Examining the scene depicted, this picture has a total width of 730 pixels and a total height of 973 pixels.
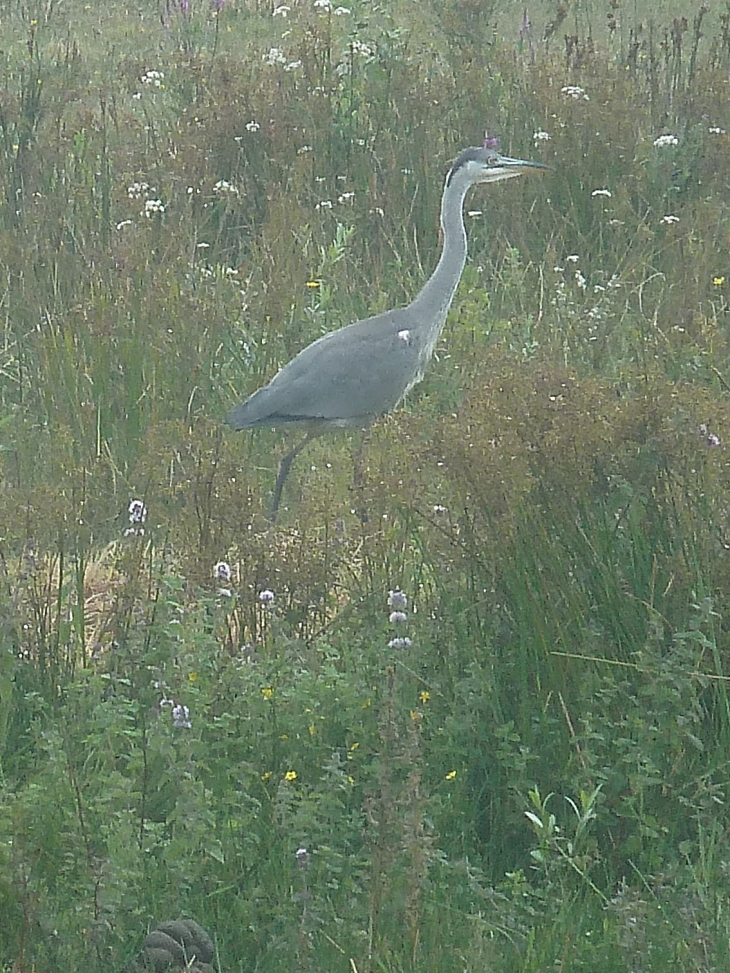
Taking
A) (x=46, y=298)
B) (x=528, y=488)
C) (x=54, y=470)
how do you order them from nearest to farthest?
(x=528, y=488), (x=54, y=470), (x=46, y=298)

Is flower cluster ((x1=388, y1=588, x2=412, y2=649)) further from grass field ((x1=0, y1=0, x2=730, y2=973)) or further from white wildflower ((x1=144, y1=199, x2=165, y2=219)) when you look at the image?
white wildflower ((x1=144, y1=199, x2=165, y2=219))

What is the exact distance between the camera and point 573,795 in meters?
2.86

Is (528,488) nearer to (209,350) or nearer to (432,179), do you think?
(209,350)

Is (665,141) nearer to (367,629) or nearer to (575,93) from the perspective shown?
(575,93)

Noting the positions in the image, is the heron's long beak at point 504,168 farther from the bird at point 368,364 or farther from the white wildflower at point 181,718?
the white wildflower at point 181,718

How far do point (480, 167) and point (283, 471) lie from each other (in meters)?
1.28

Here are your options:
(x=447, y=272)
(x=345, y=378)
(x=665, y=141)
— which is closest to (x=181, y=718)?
(x=345, y=378)

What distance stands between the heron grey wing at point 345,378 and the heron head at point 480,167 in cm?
51

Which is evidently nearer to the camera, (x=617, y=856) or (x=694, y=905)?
(x=694, y=905)

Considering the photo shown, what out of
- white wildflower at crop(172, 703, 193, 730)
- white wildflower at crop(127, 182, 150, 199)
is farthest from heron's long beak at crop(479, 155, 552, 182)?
white wildflower at crop(172, 703, 193, 730)

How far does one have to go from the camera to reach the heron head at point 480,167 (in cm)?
508

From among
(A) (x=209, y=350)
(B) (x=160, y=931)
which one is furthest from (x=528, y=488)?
(A) (x=209, y=350)

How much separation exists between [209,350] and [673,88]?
2.91 m

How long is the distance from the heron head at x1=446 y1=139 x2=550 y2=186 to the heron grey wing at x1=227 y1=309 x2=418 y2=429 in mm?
510
